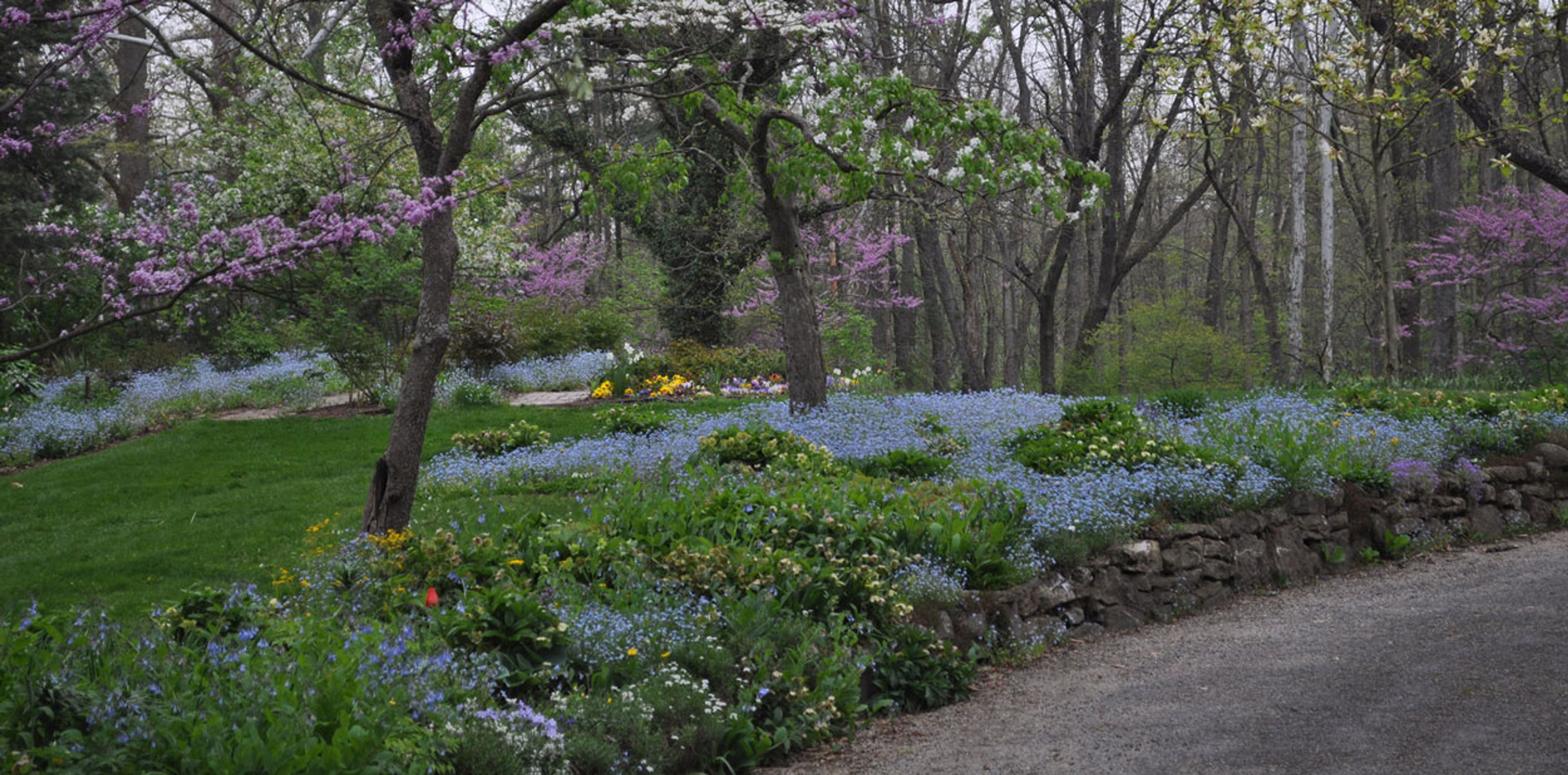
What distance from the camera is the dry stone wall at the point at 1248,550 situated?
5.68 metres

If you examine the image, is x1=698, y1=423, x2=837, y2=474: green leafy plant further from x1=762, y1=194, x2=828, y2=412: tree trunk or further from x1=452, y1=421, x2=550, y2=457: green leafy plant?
x1=452, y1=421, x2=550, y2=457: green leafy plant

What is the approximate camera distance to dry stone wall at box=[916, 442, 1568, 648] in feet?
18.6

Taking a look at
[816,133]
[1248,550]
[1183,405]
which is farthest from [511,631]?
[1183,405]

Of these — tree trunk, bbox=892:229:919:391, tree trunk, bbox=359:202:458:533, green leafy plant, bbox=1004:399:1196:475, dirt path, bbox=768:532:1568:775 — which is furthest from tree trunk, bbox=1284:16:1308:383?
tree trunk, bbox=359:202:458:533

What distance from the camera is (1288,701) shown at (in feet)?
14.6

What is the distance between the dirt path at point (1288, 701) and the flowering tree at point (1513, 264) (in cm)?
1346

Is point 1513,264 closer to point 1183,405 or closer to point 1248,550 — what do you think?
point 1183,405

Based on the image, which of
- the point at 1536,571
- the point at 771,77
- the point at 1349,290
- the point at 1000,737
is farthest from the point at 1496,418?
the point at 1349,290

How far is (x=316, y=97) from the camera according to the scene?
1406 cm

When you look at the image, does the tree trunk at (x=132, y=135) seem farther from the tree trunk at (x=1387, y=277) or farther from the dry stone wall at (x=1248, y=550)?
the tree trunk at (x=1387, y=277)

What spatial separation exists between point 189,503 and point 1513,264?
20292 mm

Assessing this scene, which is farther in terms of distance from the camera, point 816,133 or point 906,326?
point 906,326

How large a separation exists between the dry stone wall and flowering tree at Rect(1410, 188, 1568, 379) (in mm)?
10021

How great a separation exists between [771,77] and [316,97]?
20.6 feet
